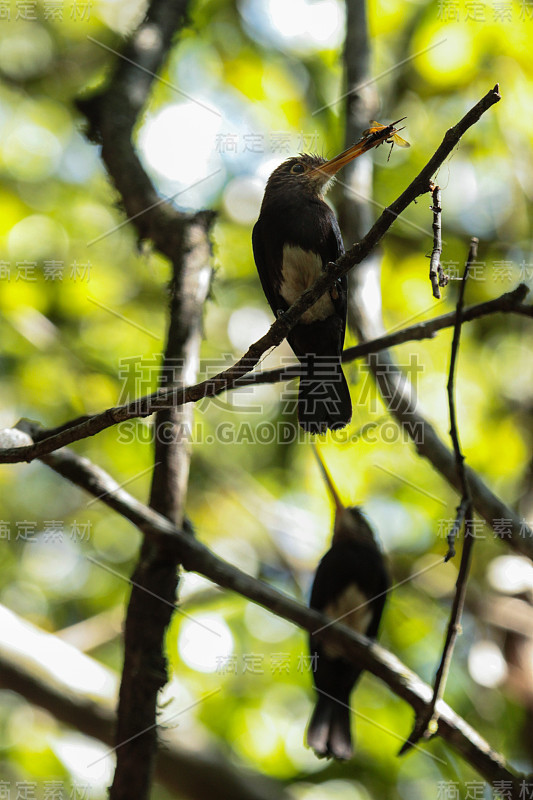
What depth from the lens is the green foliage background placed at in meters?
5.09

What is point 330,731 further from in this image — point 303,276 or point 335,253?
point 335,253

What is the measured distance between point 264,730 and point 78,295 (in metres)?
3.67

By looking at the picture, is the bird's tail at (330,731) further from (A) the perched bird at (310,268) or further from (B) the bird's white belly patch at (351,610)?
(A) the perched bird at (310,268)

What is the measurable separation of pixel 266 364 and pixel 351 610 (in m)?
2.00

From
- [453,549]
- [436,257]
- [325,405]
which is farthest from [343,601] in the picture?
[436,257]

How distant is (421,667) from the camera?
5.96 meters

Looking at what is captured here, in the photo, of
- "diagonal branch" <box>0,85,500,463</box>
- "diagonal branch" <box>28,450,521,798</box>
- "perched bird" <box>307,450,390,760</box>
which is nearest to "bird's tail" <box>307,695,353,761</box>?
"perched bird" <box>307,450,390,760</box>

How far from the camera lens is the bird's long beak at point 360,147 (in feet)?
8.38

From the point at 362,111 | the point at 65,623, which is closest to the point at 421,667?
the point at 65,623

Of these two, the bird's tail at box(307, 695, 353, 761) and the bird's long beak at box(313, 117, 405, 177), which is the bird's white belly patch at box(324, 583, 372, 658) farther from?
the bird's long beak at box(313, 117, 405, 177)

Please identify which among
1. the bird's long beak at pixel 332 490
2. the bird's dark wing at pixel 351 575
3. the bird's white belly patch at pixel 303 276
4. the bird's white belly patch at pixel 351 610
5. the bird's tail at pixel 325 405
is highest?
the bird's white belly patch at pixel 303 276

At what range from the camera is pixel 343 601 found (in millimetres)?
4410

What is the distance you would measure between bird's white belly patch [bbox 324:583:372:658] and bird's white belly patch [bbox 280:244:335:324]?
1716 millimetres

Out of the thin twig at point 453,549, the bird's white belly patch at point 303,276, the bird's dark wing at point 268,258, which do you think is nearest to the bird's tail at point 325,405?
the bird's white belly patch at point 303,276
